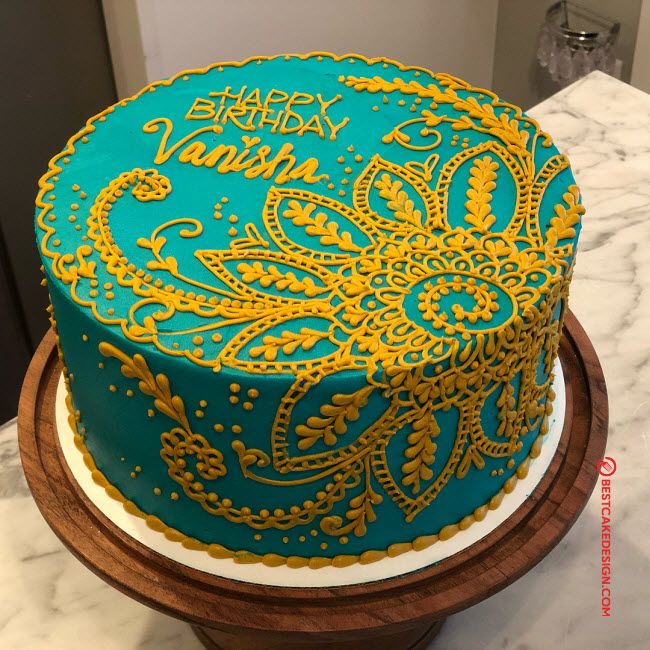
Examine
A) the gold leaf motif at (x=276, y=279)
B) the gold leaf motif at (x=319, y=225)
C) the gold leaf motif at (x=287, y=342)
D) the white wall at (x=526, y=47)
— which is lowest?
the white wall at (x=526, y=47)

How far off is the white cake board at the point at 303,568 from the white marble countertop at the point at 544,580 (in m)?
0.33

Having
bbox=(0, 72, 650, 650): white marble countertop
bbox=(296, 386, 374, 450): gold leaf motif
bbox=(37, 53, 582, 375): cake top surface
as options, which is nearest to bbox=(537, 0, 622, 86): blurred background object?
bbox=(0, 72, 650, 650): white marble countertop

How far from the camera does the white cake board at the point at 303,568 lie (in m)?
1.10

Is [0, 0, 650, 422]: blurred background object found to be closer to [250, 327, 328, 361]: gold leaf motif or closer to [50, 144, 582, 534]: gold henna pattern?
[50, 144, 582, 534]: gold henna pattern

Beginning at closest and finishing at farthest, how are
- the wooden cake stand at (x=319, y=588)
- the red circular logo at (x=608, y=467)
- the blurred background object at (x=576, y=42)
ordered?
the wooden cake stand at (x=319, y=588) → the red circular logo at (x=608, y=467) → the blurred background object at (x=576, y=42)

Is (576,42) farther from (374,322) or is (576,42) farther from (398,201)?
(374,322)

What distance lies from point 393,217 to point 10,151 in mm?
1484

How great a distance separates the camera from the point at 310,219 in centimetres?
113

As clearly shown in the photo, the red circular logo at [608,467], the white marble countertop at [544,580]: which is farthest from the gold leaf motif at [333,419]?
the red circular logo at [608,467]

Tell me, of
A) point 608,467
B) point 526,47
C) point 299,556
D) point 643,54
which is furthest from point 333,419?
point 526,47

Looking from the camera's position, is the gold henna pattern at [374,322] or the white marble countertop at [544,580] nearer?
the gold henna pattern at [374,322]

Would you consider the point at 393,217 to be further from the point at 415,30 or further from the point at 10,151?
the point at 415,30

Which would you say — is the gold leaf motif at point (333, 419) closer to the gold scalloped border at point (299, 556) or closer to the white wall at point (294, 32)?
the gold scalloped border at point (299, 556)

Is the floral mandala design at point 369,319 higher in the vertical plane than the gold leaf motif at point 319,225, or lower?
lower
